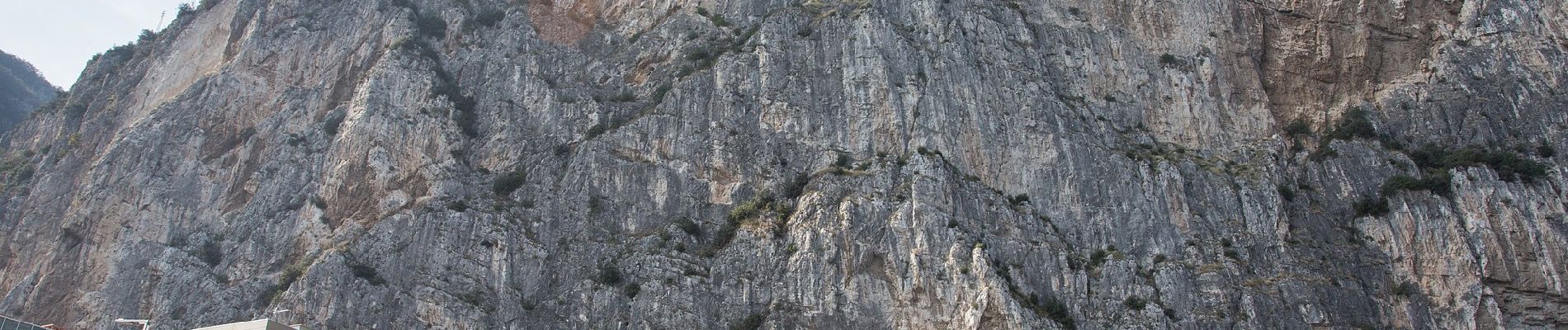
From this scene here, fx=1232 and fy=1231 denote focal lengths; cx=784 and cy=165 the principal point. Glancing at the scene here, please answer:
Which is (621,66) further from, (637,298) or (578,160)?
(637,298)

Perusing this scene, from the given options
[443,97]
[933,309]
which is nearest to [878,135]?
[933,309]

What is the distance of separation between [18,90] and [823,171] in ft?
245

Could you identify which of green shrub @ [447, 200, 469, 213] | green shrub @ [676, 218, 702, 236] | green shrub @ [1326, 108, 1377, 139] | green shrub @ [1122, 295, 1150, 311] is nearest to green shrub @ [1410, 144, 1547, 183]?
green shrub @ [1326, 108, 1377, 139]

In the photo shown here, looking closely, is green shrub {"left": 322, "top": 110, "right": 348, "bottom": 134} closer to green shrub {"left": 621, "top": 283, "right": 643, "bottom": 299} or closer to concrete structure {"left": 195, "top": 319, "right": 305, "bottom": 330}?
concrete structure {"left": 195, "top": 319, "right": 305, "bottom": 330}

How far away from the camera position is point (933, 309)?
129 ft

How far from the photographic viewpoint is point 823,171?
44.5 metres

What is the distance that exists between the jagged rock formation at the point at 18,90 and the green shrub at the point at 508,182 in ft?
165

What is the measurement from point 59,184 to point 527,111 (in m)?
18.7

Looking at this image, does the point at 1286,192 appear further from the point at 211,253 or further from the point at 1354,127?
the point at 211,253

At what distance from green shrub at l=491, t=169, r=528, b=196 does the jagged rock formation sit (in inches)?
1983

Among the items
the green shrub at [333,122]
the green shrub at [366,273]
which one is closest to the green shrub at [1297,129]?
the green shrub at [366,273]

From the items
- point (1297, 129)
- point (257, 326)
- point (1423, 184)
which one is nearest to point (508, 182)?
point (257, 326)

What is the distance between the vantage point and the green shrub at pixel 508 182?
149 ft

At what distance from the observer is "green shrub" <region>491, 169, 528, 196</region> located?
45.4 metres
